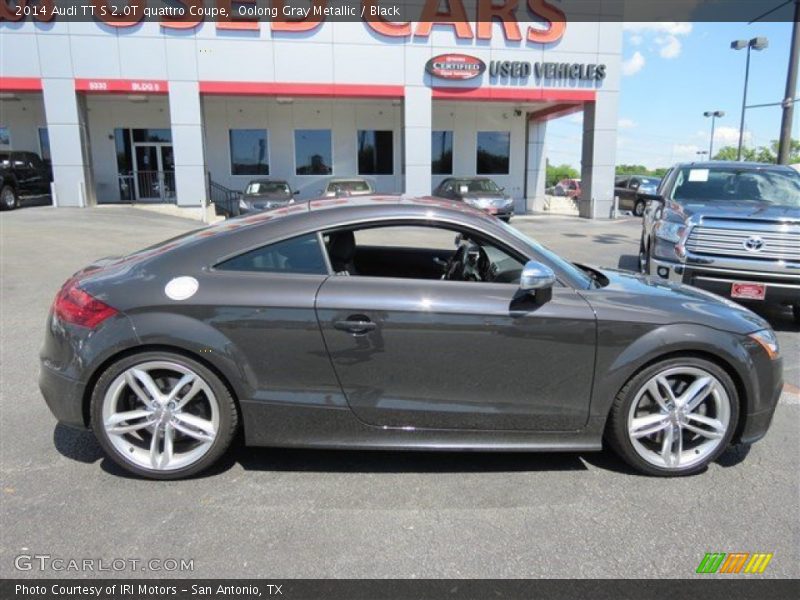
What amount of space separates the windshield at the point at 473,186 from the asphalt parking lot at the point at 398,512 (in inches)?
626

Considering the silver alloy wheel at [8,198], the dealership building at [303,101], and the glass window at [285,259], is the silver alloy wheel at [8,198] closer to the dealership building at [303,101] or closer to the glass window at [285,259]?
the dealership building at [303,101]

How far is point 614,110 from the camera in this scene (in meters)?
23.0

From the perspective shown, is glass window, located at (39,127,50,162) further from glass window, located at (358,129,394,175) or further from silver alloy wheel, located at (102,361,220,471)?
silver alloy wheel, located at (102,361,220,471)

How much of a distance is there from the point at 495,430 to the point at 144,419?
1.90m

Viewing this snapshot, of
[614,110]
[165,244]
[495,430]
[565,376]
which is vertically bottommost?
[495,430]

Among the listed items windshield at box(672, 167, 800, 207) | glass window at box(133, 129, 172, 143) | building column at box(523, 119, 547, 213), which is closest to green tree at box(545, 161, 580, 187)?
building column at box(523, 119, 547, 213)

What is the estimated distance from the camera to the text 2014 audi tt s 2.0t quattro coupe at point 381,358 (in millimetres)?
3098

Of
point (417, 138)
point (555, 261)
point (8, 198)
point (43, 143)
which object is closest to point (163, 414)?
point (555, 261)

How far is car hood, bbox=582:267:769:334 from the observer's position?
3.18m

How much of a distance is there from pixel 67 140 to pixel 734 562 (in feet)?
74.5

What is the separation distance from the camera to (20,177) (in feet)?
65.0

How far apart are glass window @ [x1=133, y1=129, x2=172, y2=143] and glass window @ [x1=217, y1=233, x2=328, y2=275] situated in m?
24.0
